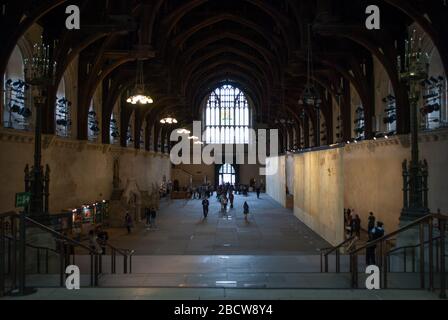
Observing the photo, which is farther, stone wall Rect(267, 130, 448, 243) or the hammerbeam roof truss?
stone wall Rect(267, 130, 448, 243)

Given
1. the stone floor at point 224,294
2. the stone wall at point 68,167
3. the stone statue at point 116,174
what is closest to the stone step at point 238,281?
the stone floor at point 224,294

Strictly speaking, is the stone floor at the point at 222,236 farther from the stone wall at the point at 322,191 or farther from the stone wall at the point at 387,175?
the stone wall at the point at 387,175

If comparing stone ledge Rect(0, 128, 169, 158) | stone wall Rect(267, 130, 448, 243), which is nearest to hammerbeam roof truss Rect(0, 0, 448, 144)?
stone ledge Rect(0, 128, 169, 158)

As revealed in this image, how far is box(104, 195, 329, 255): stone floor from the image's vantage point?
15.1 metres

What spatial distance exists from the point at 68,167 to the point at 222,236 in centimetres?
682

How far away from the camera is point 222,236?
59.5ft

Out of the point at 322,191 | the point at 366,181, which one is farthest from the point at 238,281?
the point at 366,181

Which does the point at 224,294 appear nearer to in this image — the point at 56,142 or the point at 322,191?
the point at 322,191

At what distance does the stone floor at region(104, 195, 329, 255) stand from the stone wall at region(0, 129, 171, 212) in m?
2.47

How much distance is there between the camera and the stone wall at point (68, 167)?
Result: 43.8ft

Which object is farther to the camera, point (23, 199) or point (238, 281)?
point (23, 199)

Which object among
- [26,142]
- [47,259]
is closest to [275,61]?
[26,142]

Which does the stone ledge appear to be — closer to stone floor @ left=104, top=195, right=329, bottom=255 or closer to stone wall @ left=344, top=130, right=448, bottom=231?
stone floor @ left=104, top=195, right=329, bottom=255

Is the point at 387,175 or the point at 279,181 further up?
the point at 387,175
